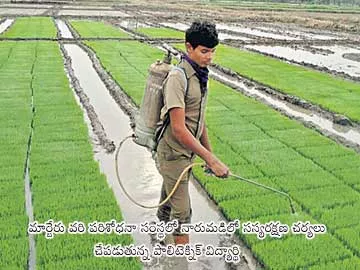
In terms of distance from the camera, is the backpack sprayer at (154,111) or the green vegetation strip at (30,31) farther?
the green vegetation strip at (30,31)

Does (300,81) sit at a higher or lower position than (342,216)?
lower

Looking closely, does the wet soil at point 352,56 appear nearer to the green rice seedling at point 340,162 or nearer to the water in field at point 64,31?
the green rice seedling at point 340,162

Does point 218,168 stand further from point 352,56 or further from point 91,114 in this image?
point 352,56

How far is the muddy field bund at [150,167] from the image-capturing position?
174 inches

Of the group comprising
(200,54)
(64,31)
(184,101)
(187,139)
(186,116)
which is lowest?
(64,31)

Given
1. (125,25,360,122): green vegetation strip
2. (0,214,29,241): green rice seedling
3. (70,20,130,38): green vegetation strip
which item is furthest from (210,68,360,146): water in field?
(70,20,130,38): green vegetation strip

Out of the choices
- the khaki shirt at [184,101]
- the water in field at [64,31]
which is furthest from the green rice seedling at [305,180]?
the water in field at [64,31]

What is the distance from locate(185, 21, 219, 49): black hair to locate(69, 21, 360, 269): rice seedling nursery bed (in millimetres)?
2205

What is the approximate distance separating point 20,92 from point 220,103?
4.77m

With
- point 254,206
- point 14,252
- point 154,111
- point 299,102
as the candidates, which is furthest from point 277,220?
point 299,102

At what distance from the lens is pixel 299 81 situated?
1323 centimetres

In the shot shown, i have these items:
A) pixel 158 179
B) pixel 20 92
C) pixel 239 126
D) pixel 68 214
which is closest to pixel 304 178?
pixel 158 179

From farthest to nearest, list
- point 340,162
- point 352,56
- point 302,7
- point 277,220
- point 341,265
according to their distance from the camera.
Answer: point 302,7 → point 352,56 → point 340,162 → point 277,220 → point 341,265

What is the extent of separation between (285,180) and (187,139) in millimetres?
3177
